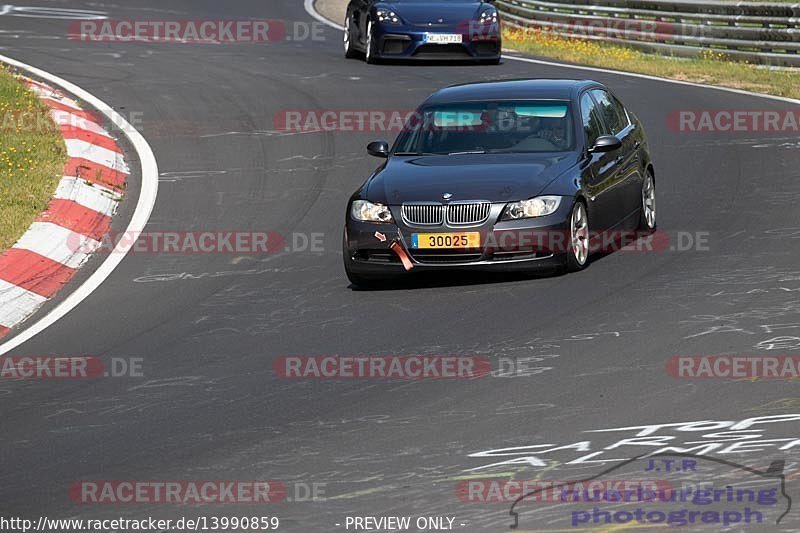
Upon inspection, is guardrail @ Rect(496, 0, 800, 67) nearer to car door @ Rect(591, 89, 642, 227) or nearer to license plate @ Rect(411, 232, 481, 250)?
car door @ Rect(591, 89, 642, 227)

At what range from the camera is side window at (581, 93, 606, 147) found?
12.7 meters

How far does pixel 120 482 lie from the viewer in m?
7.22

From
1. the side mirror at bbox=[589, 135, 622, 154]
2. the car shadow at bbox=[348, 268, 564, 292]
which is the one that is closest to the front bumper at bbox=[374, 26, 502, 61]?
the side mirror at bbox=[589, 135, 622, 154]

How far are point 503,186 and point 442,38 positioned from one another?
12970 mm

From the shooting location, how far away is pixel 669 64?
25375mm

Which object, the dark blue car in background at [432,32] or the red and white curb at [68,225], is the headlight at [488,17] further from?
the red and white curb at [68,225]

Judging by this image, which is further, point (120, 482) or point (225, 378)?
point (225, 378)

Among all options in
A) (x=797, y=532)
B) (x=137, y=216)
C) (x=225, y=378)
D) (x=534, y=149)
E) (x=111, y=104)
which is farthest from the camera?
(x=111, y=104)

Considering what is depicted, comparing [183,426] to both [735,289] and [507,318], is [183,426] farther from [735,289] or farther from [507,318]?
[735,289]

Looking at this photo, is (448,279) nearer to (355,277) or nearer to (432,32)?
(355,277)

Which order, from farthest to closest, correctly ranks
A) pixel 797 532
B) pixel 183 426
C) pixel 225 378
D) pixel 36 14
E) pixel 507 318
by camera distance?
pixel 36 14, pixel 507 318, pixel 225 378, pixel 183 426, pixel 797 532

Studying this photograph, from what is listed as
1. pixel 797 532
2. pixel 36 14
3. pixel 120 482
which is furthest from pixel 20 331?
pixel 36 14

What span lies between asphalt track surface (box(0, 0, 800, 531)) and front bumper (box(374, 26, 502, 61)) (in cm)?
672

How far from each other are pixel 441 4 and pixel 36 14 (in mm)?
10635
